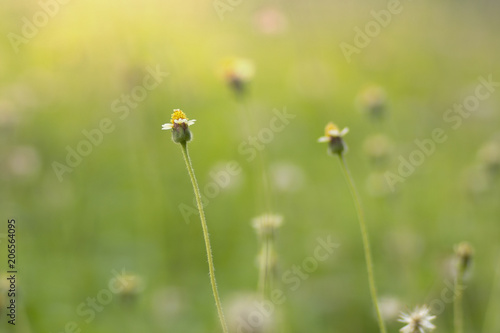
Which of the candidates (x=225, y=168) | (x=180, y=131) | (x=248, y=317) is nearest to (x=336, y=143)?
(x=180, y=131)

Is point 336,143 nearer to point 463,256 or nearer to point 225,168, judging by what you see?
point 463,256

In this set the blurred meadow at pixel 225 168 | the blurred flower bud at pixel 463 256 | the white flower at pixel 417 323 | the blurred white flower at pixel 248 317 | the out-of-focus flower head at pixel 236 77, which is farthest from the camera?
the blurred meadow at pixel 225 168

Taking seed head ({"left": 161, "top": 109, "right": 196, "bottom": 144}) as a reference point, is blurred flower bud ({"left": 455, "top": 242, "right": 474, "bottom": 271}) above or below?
below

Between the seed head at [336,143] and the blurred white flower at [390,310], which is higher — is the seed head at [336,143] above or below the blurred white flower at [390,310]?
above

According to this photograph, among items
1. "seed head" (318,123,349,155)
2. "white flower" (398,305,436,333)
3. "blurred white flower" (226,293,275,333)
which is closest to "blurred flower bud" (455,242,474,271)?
"white flower" (398,305,436,333)

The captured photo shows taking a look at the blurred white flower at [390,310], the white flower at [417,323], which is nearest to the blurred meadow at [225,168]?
the blurred white flower at [390,310]

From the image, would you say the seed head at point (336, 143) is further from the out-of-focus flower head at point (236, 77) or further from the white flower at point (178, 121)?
the out-of-focus flower head at point (236, 77)

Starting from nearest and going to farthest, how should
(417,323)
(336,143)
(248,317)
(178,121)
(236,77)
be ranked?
(417,323) → (178,121) → (336,143) → (248,317) → (236,77)

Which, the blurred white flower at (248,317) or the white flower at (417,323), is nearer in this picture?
the white flower at (417,323)

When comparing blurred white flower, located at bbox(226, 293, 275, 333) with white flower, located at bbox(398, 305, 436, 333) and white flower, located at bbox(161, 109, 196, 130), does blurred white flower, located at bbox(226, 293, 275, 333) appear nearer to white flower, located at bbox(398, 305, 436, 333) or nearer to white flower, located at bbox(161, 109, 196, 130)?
white flower, located at bbox(398, 305, 436, 333)
